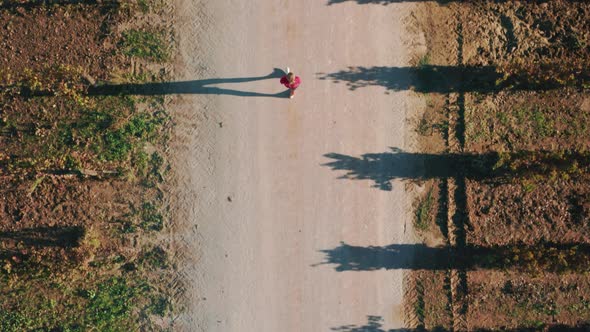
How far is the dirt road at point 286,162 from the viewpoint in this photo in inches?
476

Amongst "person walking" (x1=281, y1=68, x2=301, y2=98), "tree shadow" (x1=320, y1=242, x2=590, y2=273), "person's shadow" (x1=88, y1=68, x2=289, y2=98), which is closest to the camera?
"person walking" (x1=281, y1=68, x2=301, y2=98)

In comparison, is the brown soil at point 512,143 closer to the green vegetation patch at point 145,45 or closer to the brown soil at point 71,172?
the green vegetation patch at point 145,45

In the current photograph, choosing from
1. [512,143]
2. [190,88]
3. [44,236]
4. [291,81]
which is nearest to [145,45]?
[190,88]

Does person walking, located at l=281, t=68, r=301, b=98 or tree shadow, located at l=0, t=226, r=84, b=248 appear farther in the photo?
tree shadow, located at l=0, t=226, r=84, b=248

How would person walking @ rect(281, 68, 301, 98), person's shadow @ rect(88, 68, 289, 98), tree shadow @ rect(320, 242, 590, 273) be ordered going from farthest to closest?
person's shadow @ rect(88, 68, 289, 98) < tree shadow @ rect(320, 242, 590, 273) < person walking @ rect(281, 68, 301, 98)

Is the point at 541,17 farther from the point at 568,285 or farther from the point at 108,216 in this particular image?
the point at 108,216

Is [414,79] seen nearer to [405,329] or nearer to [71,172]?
[405,329]

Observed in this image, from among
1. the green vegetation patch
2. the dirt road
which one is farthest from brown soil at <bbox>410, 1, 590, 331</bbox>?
the green vegetation patch

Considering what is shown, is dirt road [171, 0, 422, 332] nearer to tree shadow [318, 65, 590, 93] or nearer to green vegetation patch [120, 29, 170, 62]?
tree shadow [318, 65, 590, 93]

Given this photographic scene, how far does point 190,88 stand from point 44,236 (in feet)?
16.2

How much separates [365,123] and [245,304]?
5.15m

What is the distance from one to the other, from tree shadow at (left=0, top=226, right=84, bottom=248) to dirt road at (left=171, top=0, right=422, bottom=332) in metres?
2.71

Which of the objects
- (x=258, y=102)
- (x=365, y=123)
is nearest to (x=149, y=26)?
(x=258, y=102)

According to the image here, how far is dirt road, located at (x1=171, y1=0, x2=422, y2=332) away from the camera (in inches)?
476
